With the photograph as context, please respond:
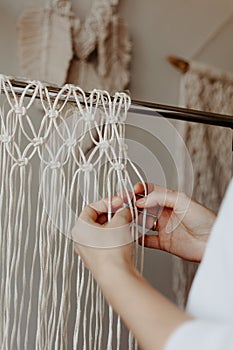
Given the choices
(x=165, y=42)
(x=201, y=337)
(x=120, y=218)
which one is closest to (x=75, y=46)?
(x=165, y=42)

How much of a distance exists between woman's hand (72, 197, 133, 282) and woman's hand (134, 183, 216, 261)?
0.06 metres

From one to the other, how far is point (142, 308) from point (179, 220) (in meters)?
0.39

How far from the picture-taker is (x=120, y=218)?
0.83 meters

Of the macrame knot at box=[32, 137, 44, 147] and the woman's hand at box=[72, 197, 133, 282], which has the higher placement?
the macrame knot at box=[32, 137, 44, 147]

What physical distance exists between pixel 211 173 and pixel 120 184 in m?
0.93

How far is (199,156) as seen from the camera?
6.07 ft

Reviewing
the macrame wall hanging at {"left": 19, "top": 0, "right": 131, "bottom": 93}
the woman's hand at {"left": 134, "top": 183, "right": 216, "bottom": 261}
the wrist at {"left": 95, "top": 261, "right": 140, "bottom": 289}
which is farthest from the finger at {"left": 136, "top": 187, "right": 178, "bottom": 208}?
the macrame wall hanging at {"left": 19, "top": 0, "right": 131, "bottom": 93}

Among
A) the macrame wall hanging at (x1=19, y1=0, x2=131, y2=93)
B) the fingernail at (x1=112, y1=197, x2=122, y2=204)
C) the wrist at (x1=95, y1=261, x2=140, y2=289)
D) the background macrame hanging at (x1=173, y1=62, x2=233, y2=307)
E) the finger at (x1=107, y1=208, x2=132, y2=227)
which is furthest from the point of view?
the background macrame hanging at (x1=173, y1=62, x2=233, y2=307)

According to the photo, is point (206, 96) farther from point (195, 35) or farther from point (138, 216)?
point (138, 216)

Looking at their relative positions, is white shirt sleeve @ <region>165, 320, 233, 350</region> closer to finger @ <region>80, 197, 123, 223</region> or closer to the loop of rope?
finger @ <region>80, 197, 123, 223</region>

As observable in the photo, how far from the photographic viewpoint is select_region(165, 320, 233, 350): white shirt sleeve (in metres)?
0.51

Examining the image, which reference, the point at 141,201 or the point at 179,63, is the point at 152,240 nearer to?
the point at 141,201

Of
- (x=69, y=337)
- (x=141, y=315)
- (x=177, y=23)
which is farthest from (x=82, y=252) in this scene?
(x=177, y=23)

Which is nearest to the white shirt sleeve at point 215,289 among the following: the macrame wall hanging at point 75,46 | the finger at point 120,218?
the finger at point 120,218
